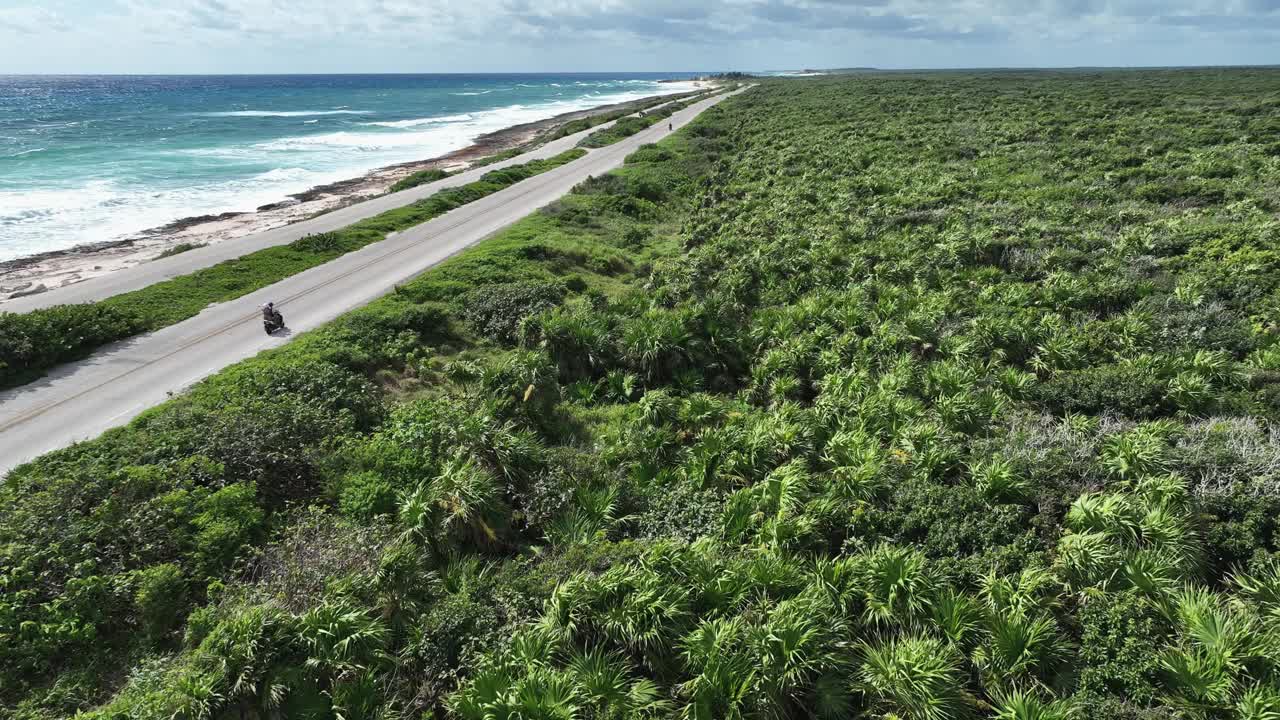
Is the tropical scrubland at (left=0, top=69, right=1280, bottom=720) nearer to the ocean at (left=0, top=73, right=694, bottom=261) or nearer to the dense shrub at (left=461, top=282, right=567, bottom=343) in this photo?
the dense shrub at (left=461, top=282, right=567, bottom=343)

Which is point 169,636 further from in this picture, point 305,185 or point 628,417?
point 305,185

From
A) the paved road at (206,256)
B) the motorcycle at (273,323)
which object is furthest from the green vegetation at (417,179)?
the motorcycle at (273,323)

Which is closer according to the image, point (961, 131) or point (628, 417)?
point (628, 417)

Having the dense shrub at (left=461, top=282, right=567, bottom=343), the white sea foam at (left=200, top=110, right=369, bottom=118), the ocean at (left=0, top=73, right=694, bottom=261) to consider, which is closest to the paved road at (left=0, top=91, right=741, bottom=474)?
the dense shrub at (left=461, top=282, right=567, bottom=343)

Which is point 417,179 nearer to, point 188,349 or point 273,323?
point 273,323

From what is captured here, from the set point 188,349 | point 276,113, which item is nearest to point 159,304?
point 188,349

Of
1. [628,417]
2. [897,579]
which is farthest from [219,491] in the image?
[897,579]

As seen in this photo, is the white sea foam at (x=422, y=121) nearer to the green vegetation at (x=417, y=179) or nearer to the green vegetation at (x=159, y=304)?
the green vegetation at (x=417, y=179)
